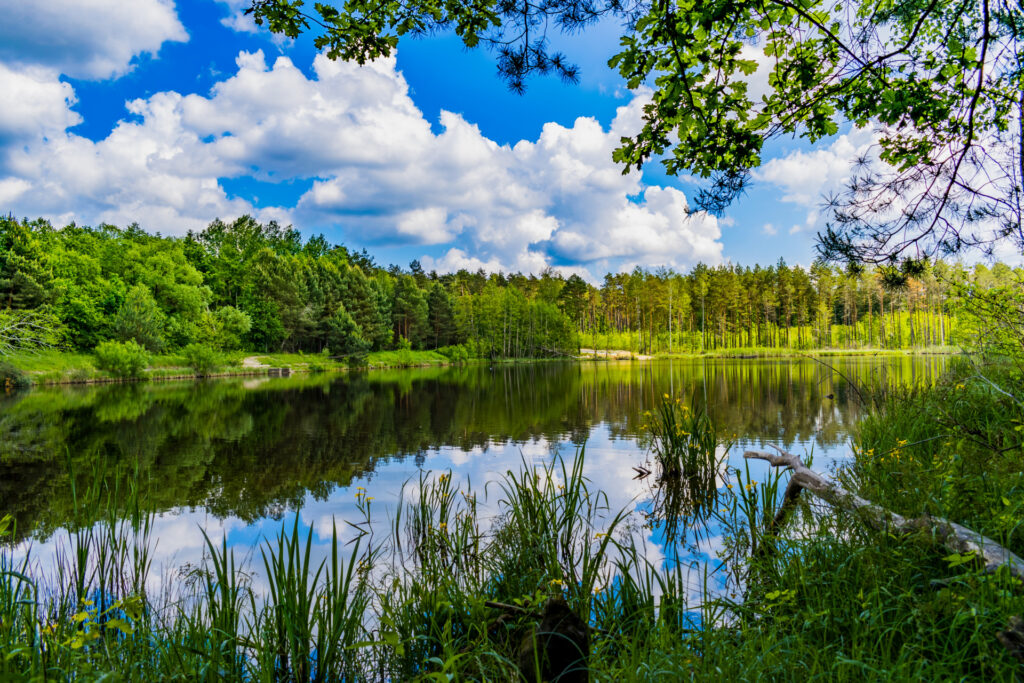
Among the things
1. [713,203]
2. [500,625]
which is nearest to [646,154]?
[713,203]

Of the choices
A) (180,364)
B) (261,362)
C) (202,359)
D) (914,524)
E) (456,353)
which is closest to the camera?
(914,524)

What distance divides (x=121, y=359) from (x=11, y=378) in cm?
637

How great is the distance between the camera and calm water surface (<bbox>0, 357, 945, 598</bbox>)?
7035 mm

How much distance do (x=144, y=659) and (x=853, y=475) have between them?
715 centimetres

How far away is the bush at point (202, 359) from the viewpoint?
3678cm

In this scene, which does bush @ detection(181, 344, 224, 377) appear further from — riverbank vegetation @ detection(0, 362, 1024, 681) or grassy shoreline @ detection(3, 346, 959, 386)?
riverbank vegetation @ detection(0, 362, 1024, 681)

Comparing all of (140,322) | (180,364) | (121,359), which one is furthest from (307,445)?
(180,364)

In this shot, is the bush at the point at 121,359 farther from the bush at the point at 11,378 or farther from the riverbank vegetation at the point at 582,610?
the riverbank vegetation at the point at 582,610

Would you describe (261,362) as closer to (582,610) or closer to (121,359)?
(121,359)

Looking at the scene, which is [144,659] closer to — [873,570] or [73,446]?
[873,570]

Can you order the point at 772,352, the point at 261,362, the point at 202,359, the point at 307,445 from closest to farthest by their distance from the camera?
the point at 307,445 < the point at 202,359 < the point at 261,362 < the point at 772,352

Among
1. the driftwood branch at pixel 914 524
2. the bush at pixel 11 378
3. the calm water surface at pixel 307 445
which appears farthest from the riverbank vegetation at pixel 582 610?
the bush at pixel 11 378

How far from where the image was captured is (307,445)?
12.3m

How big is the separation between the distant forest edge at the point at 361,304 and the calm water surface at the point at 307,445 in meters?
16.8
